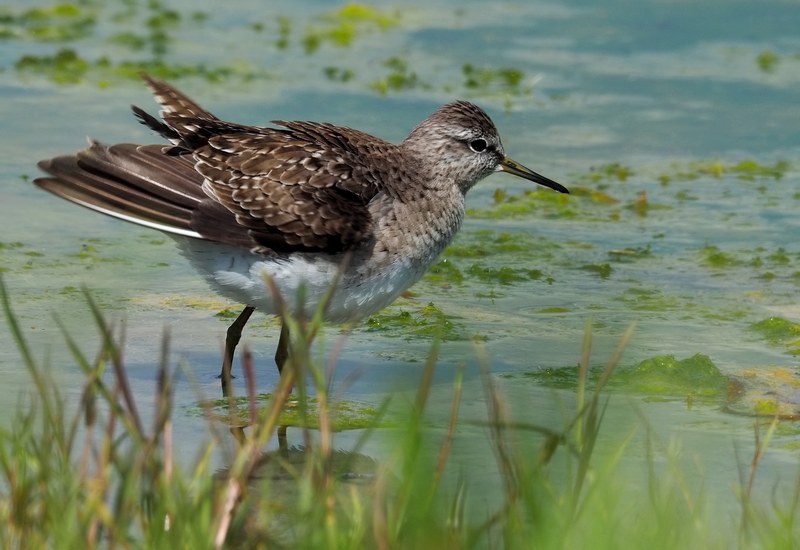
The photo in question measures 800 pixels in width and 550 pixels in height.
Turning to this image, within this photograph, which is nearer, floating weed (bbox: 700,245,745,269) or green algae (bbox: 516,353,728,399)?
green algae (bbox: 516,353,728,399)

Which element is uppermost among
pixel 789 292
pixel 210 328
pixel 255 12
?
pixel 255 12

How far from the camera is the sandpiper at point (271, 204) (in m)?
6.91

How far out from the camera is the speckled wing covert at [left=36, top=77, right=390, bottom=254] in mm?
6891

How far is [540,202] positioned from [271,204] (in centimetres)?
383

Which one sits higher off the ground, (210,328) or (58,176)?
(58,176)

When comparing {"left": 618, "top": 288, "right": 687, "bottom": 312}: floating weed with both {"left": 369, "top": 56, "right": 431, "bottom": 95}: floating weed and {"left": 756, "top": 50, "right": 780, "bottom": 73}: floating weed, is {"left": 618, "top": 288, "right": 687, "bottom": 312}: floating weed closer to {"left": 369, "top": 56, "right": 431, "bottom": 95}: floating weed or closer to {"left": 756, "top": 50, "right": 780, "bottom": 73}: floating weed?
{"left": 369, "top": 56, "right": 431, "bottom": 95}: floating weed

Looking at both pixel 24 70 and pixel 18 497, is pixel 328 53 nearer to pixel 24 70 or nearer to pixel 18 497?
pixel 24 70

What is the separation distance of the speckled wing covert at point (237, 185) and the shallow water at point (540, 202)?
2.59ft

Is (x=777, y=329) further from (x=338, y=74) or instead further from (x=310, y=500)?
(x=338, y=74)

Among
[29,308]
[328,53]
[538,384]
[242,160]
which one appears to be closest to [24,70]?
[328,53]

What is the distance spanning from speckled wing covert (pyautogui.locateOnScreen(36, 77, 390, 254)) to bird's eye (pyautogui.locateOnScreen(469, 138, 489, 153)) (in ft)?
3.11

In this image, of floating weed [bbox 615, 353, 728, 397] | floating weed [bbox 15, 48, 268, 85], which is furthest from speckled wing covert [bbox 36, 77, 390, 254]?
floating weed [bbox 15, 48, 268, 85]

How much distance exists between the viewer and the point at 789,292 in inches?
339

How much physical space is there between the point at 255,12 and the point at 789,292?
753 centimetres
